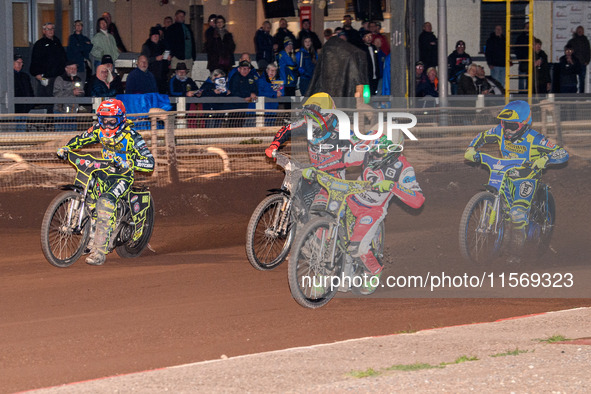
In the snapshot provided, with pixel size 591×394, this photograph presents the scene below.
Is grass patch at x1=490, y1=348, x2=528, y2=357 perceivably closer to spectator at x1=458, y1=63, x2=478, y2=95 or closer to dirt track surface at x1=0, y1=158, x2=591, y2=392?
dirt track surface at x1=0, y1=158, x2=591, y2=392

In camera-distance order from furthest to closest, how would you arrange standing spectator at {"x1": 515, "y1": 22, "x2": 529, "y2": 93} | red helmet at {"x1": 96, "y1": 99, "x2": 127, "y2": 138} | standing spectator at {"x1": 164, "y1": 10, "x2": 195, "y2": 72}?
standing spectator at {"x1": 515, "y1": 22, "x2": 529, "y2": 93}
standing spectator at {"x1": 164, "y1": 10, "x2": 195, "y2": 72}
red helmet at {"x1": 96, "y1": 99, "x2": 127, "y2": 138}

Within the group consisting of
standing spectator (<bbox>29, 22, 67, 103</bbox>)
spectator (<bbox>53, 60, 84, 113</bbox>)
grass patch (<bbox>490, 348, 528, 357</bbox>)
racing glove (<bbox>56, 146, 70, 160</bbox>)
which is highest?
standing spectator (<bbox>29, 22, 67, 103</bbox>)

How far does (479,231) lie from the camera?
10.9 metres

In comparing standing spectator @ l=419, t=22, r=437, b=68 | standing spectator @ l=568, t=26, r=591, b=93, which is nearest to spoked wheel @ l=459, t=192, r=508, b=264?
standing spectator @ l=419, t=22, r=437, b=68

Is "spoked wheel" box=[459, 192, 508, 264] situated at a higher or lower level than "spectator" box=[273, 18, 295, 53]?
lower

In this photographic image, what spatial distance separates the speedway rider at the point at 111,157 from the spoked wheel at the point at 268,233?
4.79 ft

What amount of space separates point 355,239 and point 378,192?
0.47 meters

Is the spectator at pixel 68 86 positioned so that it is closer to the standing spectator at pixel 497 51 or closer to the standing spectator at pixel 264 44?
the standing spectator at pixel 264 44

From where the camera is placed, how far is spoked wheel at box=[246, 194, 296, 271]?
35.4ft

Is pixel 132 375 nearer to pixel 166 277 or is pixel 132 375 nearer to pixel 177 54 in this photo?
pixel 166 277

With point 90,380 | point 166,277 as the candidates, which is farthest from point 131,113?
point 90,380

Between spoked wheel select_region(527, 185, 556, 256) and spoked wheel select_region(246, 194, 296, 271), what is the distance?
257cm

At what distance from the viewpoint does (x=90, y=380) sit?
6730 mm

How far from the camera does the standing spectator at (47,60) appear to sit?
18344mm
